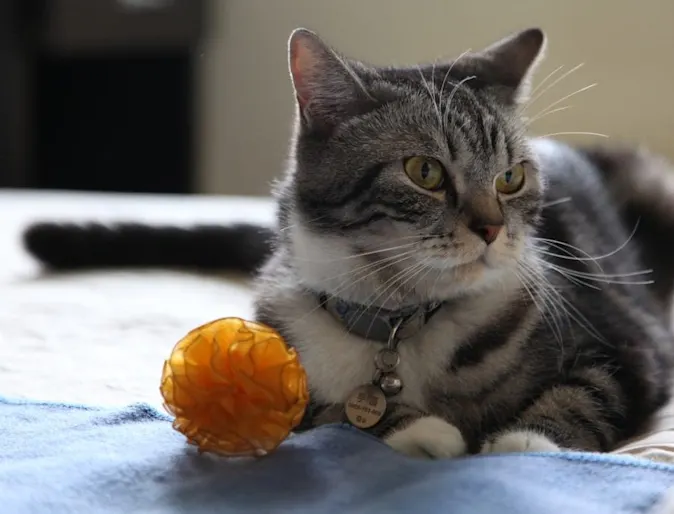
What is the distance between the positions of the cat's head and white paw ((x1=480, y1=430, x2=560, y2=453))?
7.9 inches

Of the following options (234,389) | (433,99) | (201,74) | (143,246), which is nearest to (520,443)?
(234,389)

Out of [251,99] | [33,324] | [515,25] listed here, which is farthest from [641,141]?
[33,324]

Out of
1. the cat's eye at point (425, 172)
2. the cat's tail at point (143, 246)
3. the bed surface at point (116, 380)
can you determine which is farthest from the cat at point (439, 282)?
the cat's tail at point (143, 246)

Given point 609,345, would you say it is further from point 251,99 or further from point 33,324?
point 251,99

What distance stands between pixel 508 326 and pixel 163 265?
1081 millimetres

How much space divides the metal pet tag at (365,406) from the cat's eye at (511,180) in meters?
0.32

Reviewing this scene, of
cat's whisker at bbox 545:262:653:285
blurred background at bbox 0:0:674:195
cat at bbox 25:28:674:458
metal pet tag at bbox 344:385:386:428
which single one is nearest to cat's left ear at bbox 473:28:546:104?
cat at bbox 25:28:674:458

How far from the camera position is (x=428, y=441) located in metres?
1.02

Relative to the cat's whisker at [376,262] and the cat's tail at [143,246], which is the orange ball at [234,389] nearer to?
the cat's whisker at [376,262]

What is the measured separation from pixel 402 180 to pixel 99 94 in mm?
3232

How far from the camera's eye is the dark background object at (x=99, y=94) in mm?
3783

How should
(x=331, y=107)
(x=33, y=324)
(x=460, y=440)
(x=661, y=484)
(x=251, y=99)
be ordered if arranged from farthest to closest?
(x=251, y=99) < (x=33, y=324) < (x=331, y=107) < (x=460, y=440) < (x=661, y=484)

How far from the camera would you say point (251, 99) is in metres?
3.91

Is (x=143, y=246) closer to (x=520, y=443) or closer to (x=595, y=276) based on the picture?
(x=595, y=276)
